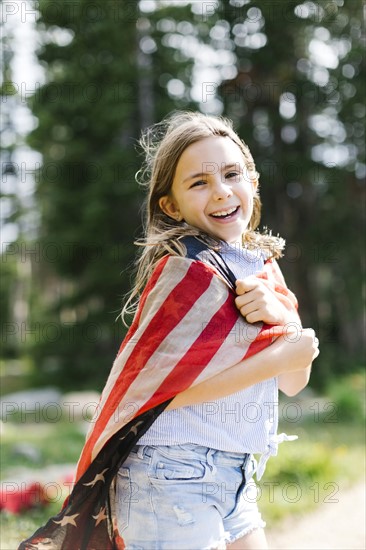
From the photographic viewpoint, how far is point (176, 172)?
78.3 inches

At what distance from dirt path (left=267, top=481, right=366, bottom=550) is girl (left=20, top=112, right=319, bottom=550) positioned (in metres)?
2.69

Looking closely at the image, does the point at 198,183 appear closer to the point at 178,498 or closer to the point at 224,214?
the point at 224,214

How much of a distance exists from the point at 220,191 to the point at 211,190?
0.03 m

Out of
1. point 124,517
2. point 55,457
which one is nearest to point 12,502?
point 55,457

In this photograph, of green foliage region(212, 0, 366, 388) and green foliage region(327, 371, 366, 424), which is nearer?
green foliage region(327, 371, 366, 424)

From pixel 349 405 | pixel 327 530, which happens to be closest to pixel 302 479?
pixel 327 530

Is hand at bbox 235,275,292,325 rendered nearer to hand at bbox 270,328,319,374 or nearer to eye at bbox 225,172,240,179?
hand at bbox 270,328,319,374

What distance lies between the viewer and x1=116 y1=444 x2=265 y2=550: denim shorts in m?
1.69

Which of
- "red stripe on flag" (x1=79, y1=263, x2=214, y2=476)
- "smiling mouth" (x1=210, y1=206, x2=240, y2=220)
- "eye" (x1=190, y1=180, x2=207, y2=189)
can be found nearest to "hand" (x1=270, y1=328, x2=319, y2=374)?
"red stripe on flag" (x1=79, y1=263, x2=214, y2=476)

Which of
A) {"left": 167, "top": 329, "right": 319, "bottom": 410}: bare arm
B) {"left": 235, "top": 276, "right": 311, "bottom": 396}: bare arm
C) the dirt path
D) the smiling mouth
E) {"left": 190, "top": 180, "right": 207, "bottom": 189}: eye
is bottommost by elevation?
the dirt path

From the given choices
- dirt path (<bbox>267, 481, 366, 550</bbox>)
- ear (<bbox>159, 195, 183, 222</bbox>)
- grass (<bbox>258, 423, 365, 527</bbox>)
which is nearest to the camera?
ear (<bbox>159, 195, 183, 222</bbox>)

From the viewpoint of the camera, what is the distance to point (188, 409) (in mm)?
1764

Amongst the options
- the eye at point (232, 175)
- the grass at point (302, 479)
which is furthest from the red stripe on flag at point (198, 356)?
the grass at point (302, 479)

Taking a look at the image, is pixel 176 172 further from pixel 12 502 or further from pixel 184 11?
pixel 184 11
